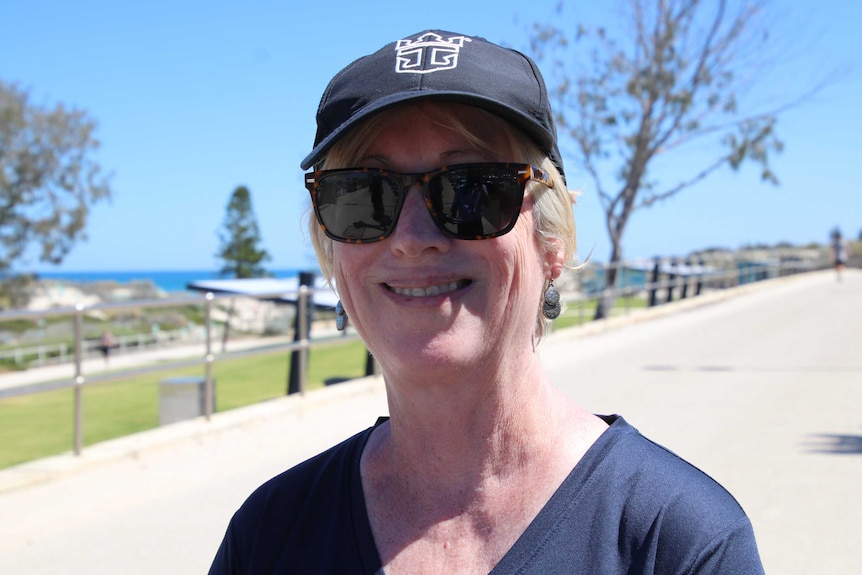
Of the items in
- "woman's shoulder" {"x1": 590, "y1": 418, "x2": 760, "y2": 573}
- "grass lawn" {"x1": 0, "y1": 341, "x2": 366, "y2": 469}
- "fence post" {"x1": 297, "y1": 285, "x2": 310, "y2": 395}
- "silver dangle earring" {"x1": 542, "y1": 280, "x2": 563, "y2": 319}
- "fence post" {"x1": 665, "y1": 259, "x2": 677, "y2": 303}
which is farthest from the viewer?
"fence post" {"x1": 665, "y1": 259, "x2": 677, "y2": 303}

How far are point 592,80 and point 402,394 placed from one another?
21138mm

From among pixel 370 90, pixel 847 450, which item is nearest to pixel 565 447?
pixel 370 90

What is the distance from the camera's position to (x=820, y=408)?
7266 millimetres

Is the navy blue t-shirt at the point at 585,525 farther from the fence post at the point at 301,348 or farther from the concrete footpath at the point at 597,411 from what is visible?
the fence post at the point at 301,348

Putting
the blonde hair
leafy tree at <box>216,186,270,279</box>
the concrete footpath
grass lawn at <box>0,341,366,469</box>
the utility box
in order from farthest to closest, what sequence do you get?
1. leafy tree at <box>216,186,270,279</box>
2. grass lawn at <box>0,341,366,469</box>
3. the utility box
4. the concrete footpath
5. the blonde hair

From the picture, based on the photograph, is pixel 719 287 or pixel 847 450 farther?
pixel 719 287

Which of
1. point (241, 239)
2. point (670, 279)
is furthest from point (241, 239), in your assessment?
point (670, 279)

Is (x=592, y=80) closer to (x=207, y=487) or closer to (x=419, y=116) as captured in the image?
(x=207, y=487)

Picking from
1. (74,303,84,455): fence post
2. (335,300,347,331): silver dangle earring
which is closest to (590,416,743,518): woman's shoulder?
(335,300,347,331): silver dangle earring

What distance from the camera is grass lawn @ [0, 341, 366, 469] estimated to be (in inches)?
340

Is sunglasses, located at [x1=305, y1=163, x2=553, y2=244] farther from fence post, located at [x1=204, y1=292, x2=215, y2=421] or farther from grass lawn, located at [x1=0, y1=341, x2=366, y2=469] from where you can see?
grass lawn, located at [x1=0, y1=341, x2=366, y2=469]

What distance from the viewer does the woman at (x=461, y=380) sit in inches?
49.3

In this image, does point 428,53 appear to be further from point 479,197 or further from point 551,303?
point 551,303

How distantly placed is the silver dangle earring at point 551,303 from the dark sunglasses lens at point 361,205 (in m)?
0.41
